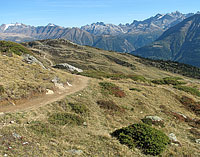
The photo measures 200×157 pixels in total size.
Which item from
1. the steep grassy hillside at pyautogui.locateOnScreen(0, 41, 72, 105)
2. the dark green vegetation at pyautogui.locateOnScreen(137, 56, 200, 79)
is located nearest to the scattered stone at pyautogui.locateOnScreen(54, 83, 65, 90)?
the steep grassy hillside at pyautogui.locateOnScreen(0, 41, 72, 105)

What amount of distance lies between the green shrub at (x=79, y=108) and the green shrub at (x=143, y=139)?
16.1 feet

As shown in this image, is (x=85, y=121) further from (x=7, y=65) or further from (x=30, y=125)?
A: (x=7, y=65)

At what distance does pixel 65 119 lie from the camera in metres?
16.1

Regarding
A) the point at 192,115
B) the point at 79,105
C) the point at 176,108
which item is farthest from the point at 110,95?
the point at 192,115

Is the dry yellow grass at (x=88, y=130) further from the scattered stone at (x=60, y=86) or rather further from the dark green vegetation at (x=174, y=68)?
the dark green vegetation at (x=174, y=68)

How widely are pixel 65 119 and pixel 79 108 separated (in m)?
3.16

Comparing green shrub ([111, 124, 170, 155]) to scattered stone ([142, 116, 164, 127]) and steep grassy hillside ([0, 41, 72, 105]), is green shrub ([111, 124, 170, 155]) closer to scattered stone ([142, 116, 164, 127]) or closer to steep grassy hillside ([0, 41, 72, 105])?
scattered stone ([142, 116, 164, 127])

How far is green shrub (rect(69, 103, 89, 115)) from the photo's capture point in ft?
61.1

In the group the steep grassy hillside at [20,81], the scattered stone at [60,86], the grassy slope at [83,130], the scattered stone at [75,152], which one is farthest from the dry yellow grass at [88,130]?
the steep grassy hillside at [20,81]

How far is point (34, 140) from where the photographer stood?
1168 cm

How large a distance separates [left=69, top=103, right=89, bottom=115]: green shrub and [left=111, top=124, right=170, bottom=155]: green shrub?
490 cm

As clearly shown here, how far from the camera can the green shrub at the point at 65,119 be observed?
15.4m

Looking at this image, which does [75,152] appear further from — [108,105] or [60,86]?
[60,86]

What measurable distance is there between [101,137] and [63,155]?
4.25 metres
